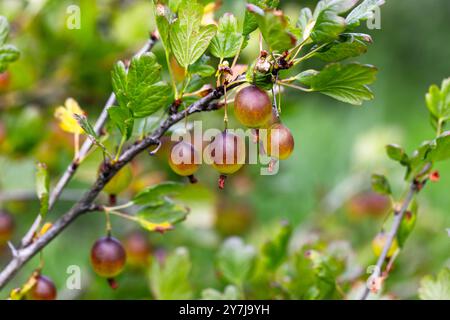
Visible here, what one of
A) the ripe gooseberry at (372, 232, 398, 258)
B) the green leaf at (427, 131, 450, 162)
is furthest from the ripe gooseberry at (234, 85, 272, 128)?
the ripe gooseberry at (372, 232, 398, 258)

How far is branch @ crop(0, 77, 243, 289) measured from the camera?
0.63 meters

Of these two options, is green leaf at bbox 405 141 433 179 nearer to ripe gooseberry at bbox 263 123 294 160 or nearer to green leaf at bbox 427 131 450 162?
green leaf at bbox 427 131 450 162

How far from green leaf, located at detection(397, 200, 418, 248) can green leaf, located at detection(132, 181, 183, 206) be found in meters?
0.28

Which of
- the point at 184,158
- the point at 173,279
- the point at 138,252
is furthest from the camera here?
the point at 138,252

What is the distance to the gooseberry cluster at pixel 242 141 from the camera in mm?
590

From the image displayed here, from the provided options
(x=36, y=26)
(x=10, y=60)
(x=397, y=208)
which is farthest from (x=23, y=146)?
(x=397, y=208)

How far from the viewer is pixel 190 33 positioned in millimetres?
624

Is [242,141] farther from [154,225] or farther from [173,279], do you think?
[173,279]

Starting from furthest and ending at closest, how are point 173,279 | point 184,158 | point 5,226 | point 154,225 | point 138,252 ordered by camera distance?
point 138,252, point 5,226, point 173,279, point 154,225, point 184,158

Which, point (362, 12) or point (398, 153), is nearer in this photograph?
point (362, 12)

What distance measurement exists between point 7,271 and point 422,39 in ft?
9.69

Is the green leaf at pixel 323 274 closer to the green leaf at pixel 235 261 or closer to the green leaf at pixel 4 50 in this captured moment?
the green leaf at pixel 235 261

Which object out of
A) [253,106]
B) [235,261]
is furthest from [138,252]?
Answer: [253,106]

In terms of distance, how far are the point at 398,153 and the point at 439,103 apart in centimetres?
8
